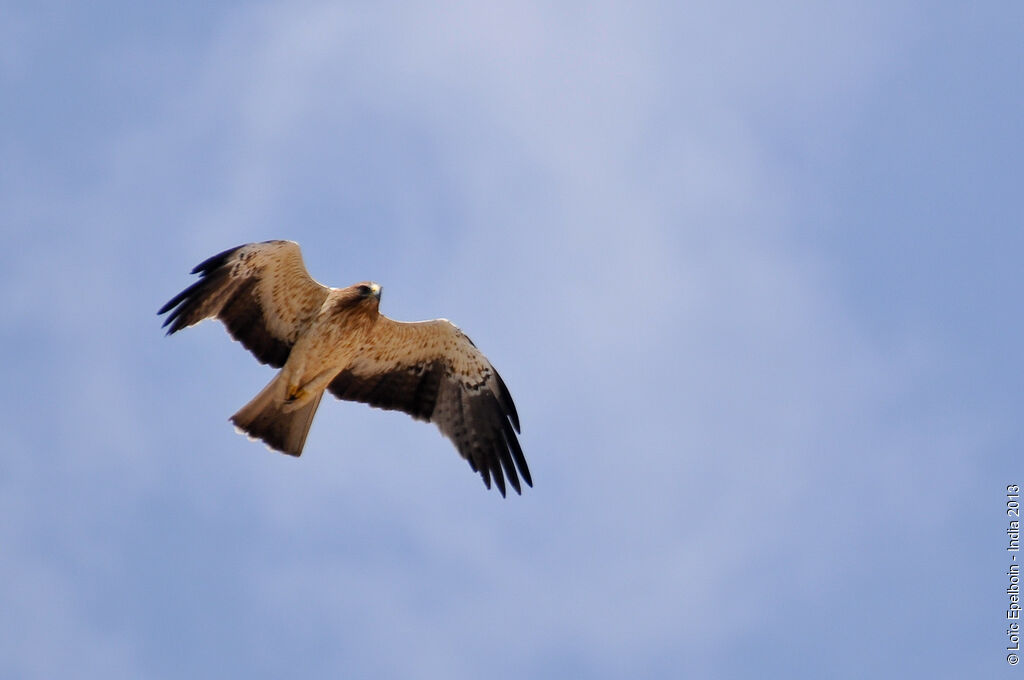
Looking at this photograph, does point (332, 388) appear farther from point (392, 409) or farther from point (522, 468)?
point (522, 468)

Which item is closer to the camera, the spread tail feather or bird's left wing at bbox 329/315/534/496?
the spread tail feather

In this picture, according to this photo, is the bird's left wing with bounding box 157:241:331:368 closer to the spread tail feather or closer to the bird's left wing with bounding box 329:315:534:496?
the spread tail feather

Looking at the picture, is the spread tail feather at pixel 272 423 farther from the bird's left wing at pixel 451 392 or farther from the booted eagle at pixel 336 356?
the bird's left wing at pixel 451 392

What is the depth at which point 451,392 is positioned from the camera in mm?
13883

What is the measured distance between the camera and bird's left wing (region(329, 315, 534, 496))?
44.9 ft

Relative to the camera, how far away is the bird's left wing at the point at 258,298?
41.6 feet

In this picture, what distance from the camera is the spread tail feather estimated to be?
12891mm

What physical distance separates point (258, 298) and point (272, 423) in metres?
1.24

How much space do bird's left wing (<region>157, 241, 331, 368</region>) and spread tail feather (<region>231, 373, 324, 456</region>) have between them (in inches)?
14.4

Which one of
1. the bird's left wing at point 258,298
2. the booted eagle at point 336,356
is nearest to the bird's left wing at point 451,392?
the booted eagle at point 336,356

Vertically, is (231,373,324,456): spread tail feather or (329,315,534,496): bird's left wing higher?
(329,315,534,496): bird's left wing

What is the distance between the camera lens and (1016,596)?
13.0 metres

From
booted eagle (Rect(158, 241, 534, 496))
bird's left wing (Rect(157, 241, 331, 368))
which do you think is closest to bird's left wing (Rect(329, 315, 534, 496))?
booted eagle (Rect(158, 241, 534, 496))

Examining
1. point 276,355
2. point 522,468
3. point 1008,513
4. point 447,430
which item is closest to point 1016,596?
point 1008,513
